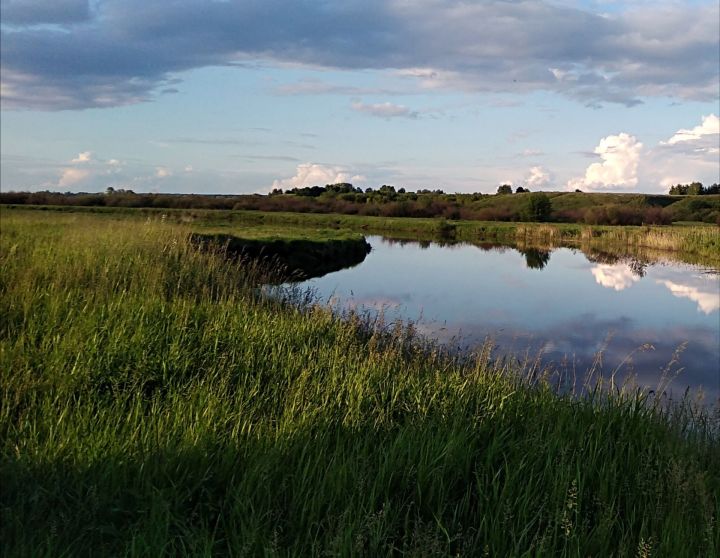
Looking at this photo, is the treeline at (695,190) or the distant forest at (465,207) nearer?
the distant forest at (465,207)

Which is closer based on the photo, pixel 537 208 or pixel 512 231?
pixel 512 231

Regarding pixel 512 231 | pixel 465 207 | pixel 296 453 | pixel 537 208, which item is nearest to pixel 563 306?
pixel 296 453

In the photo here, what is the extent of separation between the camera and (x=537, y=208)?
69312mm

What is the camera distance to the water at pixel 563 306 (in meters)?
13.9

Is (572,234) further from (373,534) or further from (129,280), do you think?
(373,534)

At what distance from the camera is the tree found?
6888cm

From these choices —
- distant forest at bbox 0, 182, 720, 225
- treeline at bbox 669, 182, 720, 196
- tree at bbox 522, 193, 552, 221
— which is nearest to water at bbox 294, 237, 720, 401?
distant forest at bbox 0, 182, 720, 225

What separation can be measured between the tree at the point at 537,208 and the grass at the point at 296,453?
2499 inches

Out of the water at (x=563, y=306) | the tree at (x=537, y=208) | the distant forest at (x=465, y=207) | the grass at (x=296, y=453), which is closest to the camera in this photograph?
the grass at (x=296, y=453)

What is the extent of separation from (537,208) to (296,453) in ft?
222

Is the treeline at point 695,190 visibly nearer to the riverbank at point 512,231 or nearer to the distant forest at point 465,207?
the distant forest at point 465,207

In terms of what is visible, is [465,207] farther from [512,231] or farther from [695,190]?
[695,190]

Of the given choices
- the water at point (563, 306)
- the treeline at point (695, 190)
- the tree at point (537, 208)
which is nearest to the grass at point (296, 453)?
the water at point (563, 306)

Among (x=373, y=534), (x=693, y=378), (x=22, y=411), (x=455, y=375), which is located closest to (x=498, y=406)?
(x=455, y=375)
